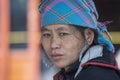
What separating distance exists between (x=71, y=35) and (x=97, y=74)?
0.28 m

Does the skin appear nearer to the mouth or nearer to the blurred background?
the mouth

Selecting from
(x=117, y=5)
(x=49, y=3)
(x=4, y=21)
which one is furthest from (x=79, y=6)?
(x=4, y=21)

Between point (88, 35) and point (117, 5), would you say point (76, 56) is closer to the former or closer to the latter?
point (88, 35)

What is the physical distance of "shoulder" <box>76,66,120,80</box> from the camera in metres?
1.47

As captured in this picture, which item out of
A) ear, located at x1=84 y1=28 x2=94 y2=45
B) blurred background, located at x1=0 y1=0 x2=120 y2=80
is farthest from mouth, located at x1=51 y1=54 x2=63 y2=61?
blurred background, located at x1=0 y1=0 x2=120 y2=80

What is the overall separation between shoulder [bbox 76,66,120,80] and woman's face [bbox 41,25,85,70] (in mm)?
154

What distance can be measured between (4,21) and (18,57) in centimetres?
43

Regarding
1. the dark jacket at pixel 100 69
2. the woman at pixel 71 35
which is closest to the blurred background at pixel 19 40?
the woman at pixel 71 35

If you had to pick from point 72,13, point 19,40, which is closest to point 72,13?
point 72,13

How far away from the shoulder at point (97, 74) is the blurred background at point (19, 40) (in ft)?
10.8

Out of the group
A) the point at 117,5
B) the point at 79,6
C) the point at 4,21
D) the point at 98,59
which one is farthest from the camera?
the point at 4,21

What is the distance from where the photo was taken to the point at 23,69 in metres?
4.96

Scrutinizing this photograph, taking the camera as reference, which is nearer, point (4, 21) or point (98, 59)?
point (98, 59)

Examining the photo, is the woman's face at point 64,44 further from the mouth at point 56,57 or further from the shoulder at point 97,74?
the shoulder at point 97,74
